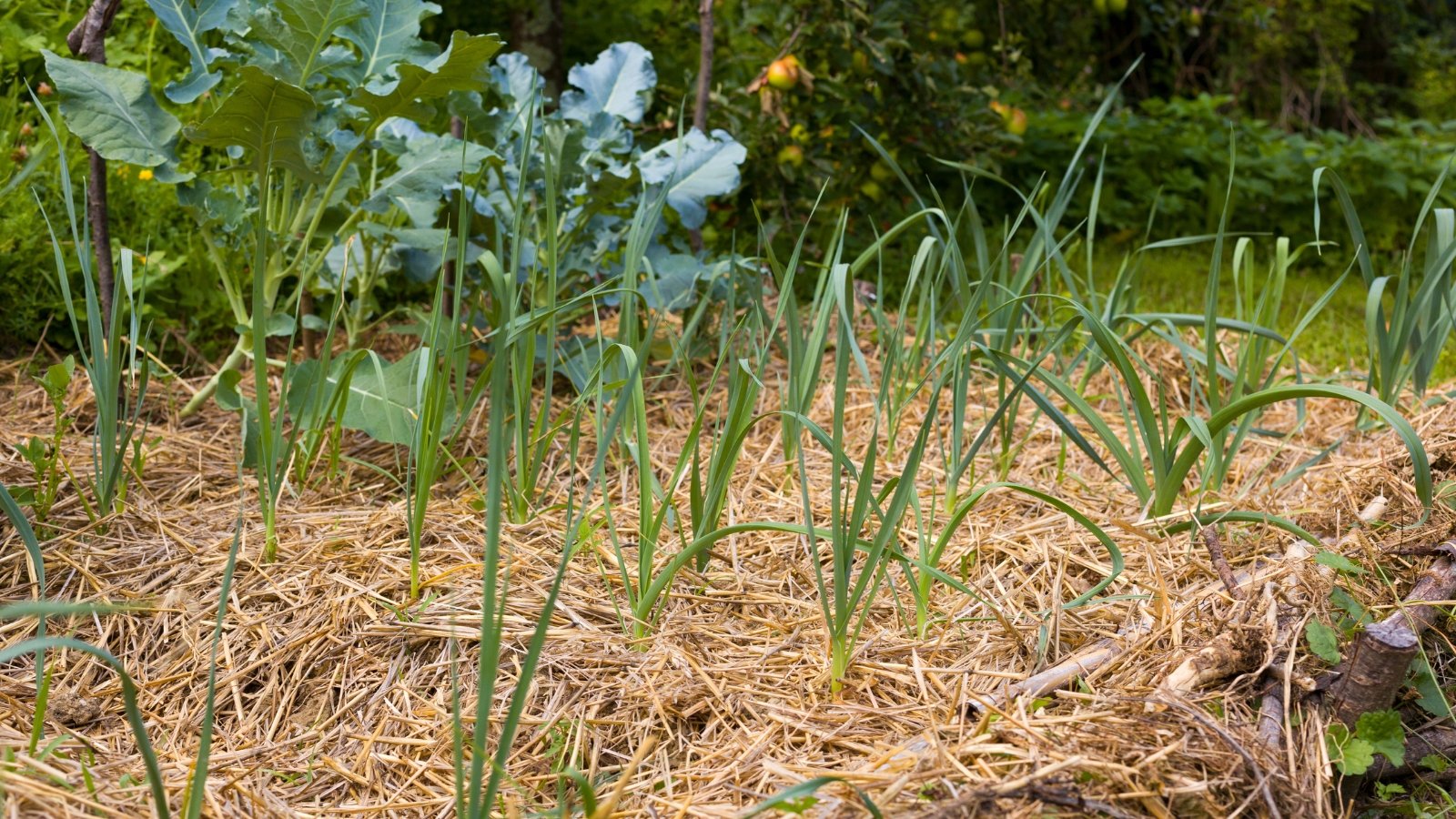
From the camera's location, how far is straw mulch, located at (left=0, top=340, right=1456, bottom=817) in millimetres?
1048

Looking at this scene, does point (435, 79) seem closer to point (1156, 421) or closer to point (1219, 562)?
point (1156, 421)

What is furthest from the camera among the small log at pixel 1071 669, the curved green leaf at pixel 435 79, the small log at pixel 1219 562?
the curved green leaf at pixel 435 79

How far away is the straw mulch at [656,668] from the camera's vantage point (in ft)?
3.44

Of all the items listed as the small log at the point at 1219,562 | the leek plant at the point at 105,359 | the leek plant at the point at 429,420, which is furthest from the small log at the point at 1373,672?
the leek plant at the point at 105,359

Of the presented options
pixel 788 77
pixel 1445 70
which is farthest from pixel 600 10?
pixel 1445 70

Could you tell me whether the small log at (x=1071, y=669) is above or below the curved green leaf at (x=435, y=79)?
below

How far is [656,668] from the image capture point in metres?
1.24

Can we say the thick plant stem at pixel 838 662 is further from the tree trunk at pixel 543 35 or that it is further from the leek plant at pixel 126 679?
the tree trunk at pixel 543 35

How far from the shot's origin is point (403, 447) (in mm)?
1903

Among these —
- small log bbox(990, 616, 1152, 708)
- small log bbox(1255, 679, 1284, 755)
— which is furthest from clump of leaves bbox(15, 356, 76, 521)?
small log bbox(1255, 679, 1284, 755)

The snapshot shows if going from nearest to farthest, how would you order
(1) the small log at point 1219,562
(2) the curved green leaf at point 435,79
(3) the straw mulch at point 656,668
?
(3) the straw mulch at point 656,668, (1) the small log at point 1219,562, (2) the curved green leaf at point 435,79

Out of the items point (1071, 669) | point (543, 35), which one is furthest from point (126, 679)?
point (543, 35)

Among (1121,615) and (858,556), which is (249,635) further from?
(1121,615)

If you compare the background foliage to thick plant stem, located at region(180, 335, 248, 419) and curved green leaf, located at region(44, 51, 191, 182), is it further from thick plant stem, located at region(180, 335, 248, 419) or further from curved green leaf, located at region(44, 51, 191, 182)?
thick plant stem, located at region(180, 335, 248, 419)
